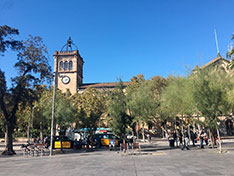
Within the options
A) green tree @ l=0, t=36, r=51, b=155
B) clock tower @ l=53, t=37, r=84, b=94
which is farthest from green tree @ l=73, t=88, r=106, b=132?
clock tower @ l=53, t=37, r=84, b=94

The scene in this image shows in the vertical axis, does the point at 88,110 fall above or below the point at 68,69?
below

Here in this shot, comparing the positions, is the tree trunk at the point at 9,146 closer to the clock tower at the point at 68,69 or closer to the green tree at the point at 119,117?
the green tree at the point at 119,117

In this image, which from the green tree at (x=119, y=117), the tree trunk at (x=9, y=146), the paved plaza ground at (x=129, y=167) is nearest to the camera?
the paved plaza ground at (x=129, y=167)

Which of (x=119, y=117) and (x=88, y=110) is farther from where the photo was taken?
(x=88, y=110)

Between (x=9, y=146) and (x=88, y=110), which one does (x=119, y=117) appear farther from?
(x=88, y=110)

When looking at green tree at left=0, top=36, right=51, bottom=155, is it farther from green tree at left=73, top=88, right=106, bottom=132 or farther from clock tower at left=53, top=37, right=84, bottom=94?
clock tower at left=53, top=37, right=84, bottom=94

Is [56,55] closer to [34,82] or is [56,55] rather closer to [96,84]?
[96,84]

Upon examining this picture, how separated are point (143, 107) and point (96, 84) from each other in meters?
40.6

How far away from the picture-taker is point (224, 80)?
2322 cm

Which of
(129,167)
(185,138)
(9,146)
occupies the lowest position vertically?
(129,167)

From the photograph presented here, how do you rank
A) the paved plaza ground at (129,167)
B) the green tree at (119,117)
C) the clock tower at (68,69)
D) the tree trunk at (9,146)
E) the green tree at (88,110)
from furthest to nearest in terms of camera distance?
the clock tower at (68,69) < the green tree at (88,110) < the tree trunk at (9,146) < the green tree at (119,117) < the paved plaza ground at (129,167)

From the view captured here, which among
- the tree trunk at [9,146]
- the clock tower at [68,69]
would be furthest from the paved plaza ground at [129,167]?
the clock tower at [68,69]

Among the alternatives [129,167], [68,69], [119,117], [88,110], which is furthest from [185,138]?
[68,69]

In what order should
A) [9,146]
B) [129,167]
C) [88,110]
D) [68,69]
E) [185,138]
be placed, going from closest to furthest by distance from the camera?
1. [129,167]
2. [185,138]
3. [9,146]
4. [88,110]
5. [68,69]
